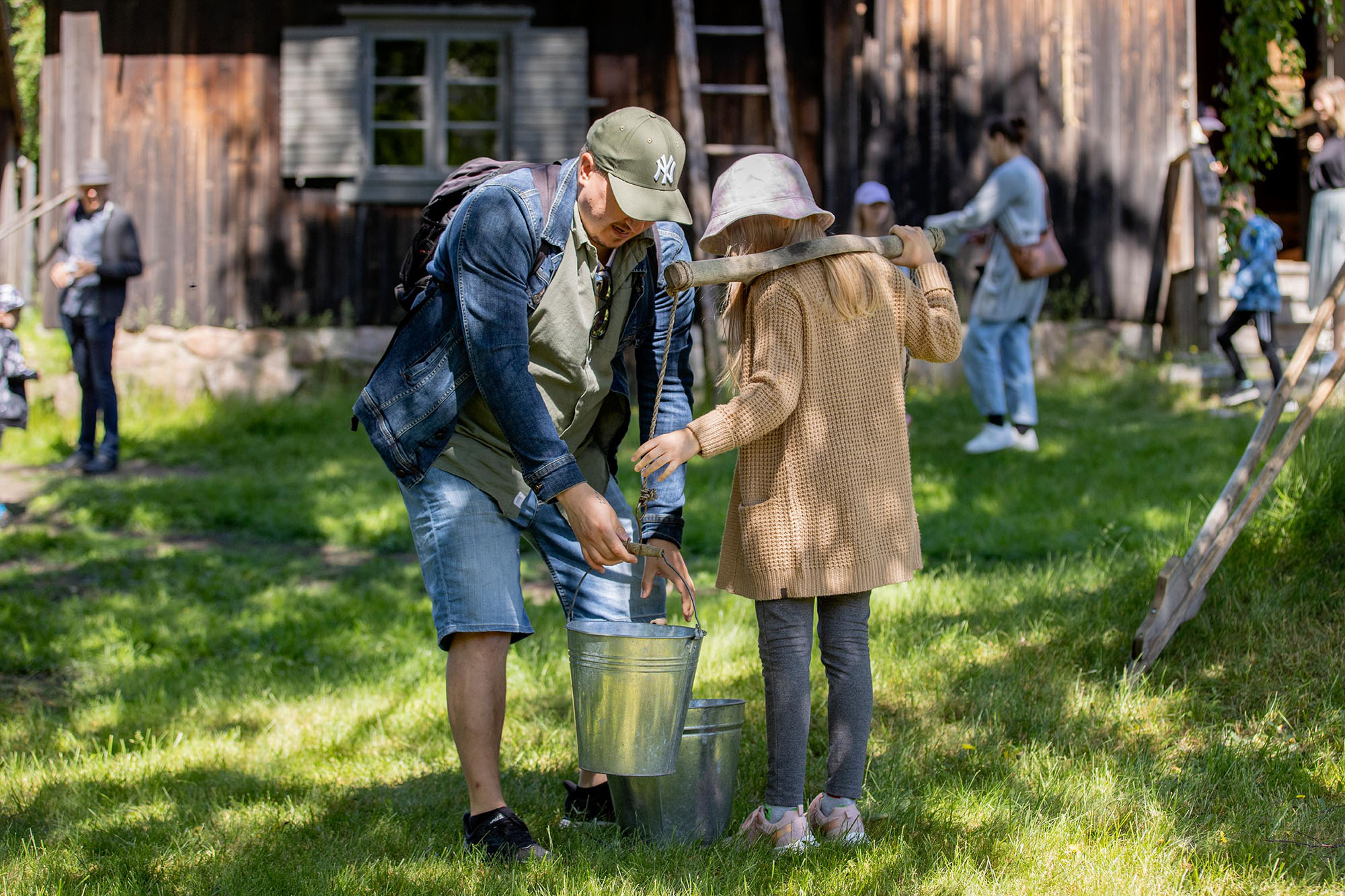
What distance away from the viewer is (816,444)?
301 centimetres

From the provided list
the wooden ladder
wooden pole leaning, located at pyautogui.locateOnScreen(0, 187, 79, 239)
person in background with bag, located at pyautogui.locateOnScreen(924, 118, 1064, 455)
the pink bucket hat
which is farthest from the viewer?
wooden pole leaning, located at pyautogui.locateOnScreen(0, 187, 79, 239)

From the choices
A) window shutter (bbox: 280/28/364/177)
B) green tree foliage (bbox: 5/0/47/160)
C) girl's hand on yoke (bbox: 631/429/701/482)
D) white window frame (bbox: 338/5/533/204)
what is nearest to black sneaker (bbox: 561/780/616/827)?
girl's hand on yoke (bbox: 631/429/701/482)

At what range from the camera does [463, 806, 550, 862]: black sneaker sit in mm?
2887

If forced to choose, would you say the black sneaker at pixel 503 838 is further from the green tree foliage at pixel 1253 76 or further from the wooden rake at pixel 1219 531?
the green tree foliage at pixel 1253 76

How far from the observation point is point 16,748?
4043 mm

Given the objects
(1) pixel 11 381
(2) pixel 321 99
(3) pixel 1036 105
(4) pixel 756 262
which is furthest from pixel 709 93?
(4) pixel 756 262

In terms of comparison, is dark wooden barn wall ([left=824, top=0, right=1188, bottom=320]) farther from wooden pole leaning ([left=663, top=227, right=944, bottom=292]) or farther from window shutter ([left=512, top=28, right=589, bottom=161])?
wooden pole leaning ([left=663, top=227, right=944, bottom=292])

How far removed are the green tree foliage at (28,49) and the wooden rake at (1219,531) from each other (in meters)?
22.9

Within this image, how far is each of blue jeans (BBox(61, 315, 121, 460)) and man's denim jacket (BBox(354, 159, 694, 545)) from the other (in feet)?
20.5

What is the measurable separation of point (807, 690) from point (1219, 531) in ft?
5.25

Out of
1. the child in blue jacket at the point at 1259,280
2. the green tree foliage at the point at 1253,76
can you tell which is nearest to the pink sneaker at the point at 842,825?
the green tree foliage at the point at 1253,76

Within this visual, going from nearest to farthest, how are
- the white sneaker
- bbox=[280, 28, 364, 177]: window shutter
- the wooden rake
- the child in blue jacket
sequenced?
1. the wooden rake
2. the white sneaker
3. the child in blue jacket
4. bbox=[280, 28, 364, 177]: window shutter

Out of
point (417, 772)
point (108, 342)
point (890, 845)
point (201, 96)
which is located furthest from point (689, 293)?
point (201, 96)

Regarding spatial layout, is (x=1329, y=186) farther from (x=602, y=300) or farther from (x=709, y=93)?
(x=602, y=300)
